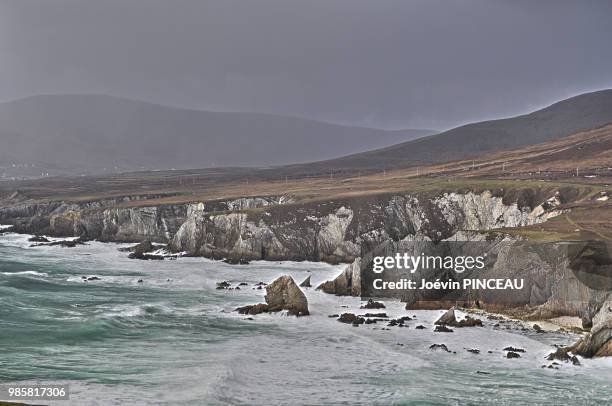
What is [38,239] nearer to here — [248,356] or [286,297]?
Answer: [286,297]

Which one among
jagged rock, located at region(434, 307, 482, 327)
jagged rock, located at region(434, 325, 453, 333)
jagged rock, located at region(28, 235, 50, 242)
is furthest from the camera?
jagged rock, located at region(28, 235, 50, 242)


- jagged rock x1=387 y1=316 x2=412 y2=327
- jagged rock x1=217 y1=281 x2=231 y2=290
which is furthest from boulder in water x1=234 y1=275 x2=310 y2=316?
jagged rock x1=217 y1=281 x2=231 y2=290

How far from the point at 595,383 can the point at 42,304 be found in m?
44.1

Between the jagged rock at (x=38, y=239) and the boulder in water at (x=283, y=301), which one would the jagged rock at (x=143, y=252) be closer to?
the jagged rock at (x=38, y=239)

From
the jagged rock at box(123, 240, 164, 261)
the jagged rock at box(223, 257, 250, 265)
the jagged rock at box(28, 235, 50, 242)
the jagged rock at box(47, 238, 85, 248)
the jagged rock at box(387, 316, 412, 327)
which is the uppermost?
the jagged rock at box(28, 235, 50, 242)

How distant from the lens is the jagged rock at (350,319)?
1898 inches

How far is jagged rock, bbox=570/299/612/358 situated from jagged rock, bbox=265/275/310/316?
70.2 feet

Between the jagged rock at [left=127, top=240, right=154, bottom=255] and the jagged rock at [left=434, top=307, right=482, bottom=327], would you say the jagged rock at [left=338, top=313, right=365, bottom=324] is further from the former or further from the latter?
the jagged rock at [left=127, top=240, right=154, bottom=255]

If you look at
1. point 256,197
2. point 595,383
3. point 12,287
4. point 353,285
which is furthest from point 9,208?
point 595,383

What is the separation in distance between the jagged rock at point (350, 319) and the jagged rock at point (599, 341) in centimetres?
1573

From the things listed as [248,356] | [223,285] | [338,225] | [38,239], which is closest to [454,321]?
[248,356]

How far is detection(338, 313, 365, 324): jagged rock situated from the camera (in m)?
48.2

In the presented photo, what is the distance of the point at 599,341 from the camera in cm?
3844

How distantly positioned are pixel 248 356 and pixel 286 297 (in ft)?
47.2
